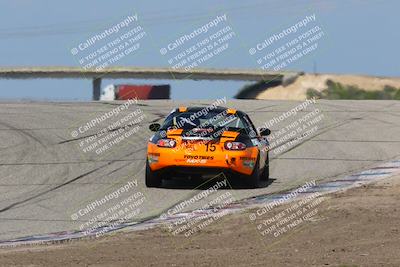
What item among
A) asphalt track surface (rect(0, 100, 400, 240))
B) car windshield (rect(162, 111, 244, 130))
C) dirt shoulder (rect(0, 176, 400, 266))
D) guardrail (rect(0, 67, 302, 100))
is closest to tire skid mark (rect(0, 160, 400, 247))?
asphalt track surface (rect(0, 100, 400, 240))

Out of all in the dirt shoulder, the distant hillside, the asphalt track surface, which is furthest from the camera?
the distant hillside

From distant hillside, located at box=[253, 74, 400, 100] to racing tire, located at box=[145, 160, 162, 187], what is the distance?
33587mm

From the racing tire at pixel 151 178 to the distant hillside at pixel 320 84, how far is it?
33.6 metres

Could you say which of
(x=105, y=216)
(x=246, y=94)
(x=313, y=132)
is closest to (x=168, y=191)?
(x=105, y=216)

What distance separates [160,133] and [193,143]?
26.2 inches

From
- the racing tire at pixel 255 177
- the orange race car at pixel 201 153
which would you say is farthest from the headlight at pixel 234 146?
the racing tire at pixel 255 177

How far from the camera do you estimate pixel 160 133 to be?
1666cm

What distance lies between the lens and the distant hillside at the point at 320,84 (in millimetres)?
50312

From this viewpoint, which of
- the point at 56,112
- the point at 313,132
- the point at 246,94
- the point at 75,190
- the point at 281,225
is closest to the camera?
the point at 281,225

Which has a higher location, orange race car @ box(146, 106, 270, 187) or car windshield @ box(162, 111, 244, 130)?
car windshield @ box(162, 111, 244, 130)

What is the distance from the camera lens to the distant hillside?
165ft

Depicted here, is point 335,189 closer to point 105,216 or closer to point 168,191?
point 168,191

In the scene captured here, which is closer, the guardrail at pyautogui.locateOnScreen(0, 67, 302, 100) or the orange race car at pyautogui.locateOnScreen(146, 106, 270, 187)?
the orange race car at pyautogui.locateOnScreen(146, 106, 270, 187)

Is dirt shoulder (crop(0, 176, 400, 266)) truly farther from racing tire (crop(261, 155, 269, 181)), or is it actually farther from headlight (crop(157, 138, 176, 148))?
racing tire (crop(261, 155, 269, 181))
